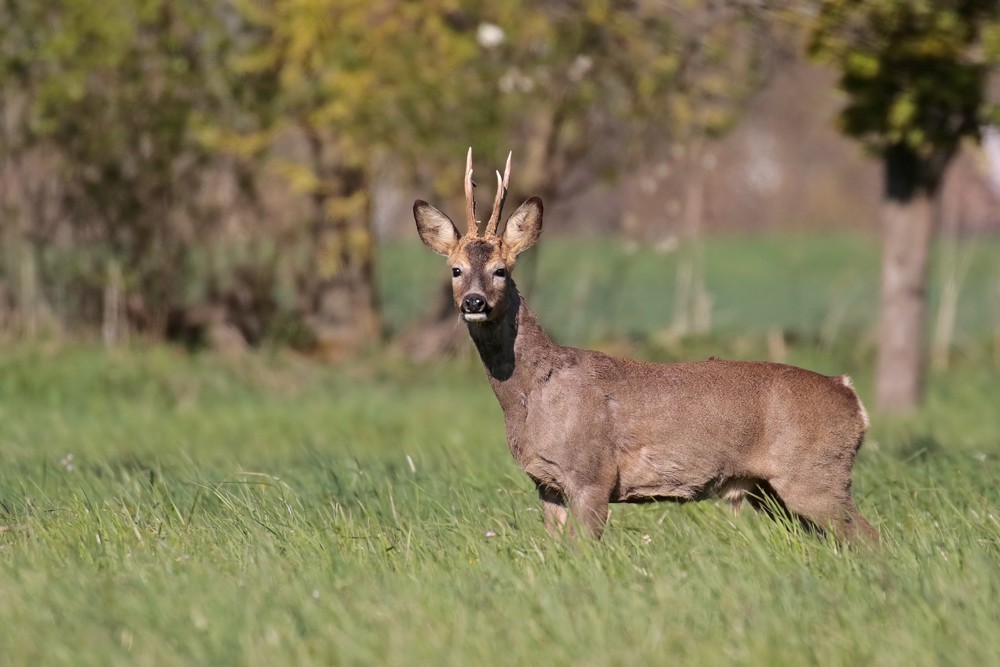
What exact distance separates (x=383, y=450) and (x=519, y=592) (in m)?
5.59

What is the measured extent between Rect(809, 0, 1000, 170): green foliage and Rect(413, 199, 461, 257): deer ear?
4.94 metres

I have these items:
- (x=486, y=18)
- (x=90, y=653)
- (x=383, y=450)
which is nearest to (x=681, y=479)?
(x=90, y=653)

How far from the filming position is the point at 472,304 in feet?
19.8

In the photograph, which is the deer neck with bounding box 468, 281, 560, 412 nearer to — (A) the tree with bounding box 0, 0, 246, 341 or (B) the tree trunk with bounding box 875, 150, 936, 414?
(B) the tree trunk with bounding box 875, 150, 936, 414

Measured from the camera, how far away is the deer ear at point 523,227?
650cm

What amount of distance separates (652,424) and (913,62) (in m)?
5.98

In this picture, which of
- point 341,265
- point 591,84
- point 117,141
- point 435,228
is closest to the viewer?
point 435,228

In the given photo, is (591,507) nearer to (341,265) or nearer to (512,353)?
(512,353)

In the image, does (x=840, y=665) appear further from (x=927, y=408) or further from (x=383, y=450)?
(x=927, y=408)

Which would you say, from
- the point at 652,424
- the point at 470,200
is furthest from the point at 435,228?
the point at 652,424

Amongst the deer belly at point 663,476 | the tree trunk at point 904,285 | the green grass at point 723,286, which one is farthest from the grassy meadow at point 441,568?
the green grass at point 723,286

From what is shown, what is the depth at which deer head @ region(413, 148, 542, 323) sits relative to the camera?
6141mm

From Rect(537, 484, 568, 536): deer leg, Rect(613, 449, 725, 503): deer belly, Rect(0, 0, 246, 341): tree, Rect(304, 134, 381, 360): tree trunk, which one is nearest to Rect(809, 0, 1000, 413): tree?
Rect(304, 134, 381, 360): tree trunk

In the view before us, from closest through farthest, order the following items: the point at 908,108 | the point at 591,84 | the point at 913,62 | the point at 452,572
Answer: the point at 452,572 < the point at 908,108 < the point at 913,62 < the point at 591,84
